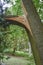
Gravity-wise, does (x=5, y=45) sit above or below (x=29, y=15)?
below

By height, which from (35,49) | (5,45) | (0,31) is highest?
(0,31)

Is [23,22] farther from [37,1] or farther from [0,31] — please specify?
[37,1]

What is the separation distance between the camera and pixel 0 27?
482 centimetres

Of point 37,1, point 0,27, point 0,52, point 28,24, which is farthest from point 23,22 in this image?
point 37,1

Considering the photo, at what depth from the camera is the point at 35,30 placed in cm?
538

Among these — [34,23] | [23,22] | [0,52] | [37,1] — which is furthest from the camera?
[37,1]

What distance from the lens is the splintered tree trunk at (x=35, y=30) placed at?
5257mm

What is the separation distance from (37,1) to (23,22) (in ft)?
8.10

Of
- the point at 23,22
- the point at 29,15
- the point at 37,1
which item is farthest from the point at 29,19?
the point at 37,1

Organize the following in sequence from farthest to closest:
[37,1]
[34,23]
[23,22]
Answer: [37,1]
[23,22]
[34,23]

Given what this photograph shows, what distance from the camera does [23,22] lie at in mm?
6082

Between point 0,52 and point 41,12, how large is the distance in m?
4.33

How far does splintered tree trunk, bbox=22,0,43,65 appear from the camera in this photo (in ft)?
17.2

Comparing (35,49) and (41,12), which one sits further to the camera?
(41,12)
